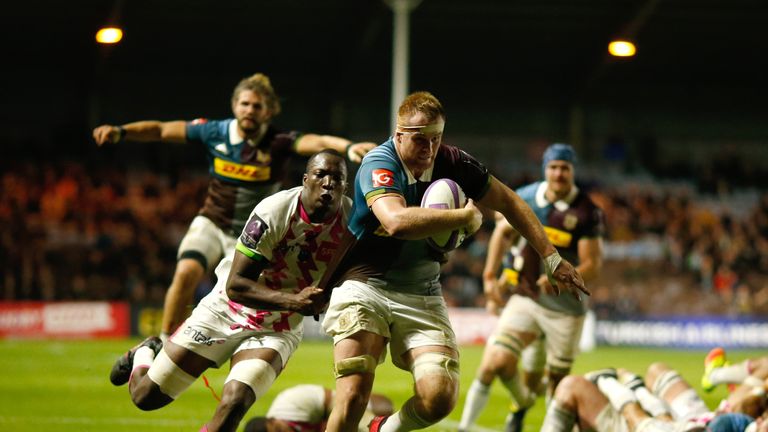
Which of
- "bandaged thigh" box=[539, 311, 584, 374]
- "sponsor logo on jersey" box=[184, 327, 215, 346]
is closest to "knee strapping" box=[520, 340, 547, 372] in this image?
"bandaged thigh" box=[539, 311, 584, 374]

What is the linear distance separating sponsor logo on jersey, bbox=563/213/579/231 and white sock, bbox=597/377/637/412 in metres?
3.00

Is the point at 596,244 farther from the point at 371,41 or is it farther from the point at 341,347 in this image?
the point at 371,41

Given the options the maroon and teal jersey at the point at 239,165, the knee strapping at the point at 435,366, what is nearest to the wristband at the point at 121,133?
the maroon and teal jersey at the point at 239,165

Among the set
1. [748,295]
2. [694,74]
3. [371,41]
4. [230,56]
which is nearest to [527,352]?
[748,295]

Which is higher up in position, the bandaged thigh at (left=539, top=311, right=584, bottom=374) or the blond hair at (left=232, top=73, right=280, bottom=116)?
the blond hair at (left=232, top=73, right=280, bottom=116)

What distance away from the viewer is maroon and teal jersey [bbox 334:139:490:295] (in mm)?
5957

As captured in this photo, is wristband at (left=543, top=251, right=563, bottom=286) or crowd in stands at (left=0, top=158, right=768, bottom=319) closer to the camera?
wristband at (left=543, top=251, right=563, bottom=286)

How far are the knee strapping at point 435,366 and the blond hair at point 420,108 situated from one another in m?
1.31

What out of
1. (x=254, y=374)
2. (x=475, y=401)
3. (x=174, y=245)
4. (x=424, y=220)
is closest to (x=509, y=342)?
(x=475, y=401)

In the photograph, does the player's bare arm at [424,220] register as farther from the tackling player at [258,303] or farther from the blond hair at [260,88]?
the blond hair at [260,88]

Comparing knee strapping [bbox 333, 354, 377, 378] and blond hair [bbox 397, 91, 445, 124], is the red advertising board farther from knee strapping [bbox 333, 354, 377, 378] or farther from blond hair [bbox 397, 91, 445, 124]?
blond hair [bbox 397, 91, 445, 124]

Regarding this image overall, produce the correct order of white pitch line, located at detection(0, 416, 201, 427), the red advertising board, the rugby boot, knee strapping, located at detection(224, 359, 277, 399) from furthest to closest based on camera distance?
the red advertising board → white pitch line, located at detection(0, 416, 201, 427) → the rugby boot → knee strapping, located at detection(224, 359, 277, 399)

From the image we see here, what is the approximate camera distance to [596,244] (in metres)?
9.39

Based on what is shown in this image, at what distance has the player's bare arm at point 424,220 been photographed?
5.37 metres
